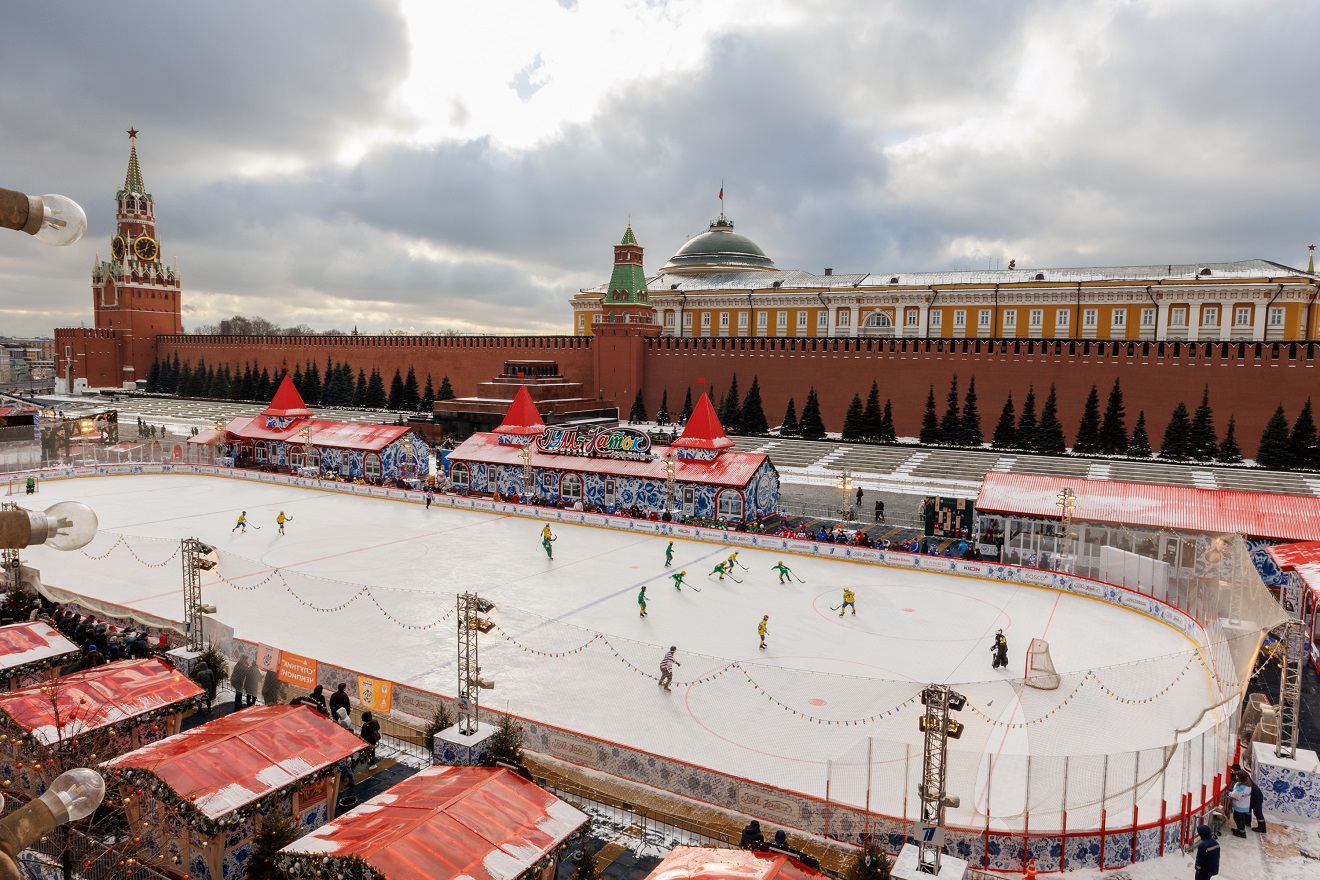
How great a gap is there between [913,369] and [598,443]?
18719 mm

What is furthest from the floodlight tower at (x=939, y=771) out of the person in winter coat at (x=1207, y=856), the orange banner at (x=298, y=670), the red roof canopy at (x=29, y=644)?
the red roof canopy at (x=29, y=644)

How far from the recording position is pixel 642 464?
26641mm

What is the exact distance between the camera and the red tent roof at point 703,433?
26094 millimetres

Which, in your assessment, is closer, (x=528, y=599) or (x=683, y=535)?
(x=528, y=599)

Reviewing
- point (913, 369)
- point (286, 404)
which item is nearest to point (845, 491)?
point (913, 369)

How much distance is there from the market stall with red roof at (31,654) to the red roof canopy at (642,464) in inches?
665

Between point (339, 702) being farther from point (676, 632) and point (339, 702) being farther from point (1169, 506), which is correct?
point (1169, 506)

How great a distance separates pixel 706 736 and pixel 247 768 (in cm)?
498

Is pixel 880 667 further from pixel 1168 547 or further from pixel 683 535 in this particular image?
pixel 683 535

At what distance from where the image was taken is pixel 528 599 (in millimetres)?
16766

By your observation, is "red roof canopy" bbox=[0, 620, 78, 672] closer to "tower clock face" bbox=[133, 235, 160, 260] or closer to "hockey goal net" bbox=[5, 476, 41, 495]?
A: "hockey goal net" bbox=[5, 476, 41, 495]

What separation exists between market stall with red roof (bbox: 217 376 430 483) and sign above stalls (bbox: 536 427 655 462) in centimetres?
672

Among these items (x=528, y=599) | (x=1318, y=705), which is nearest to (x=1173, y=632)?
(x=1318, y=705)

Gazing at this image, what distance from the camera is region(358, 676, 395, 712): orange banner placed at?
33.5 feet
